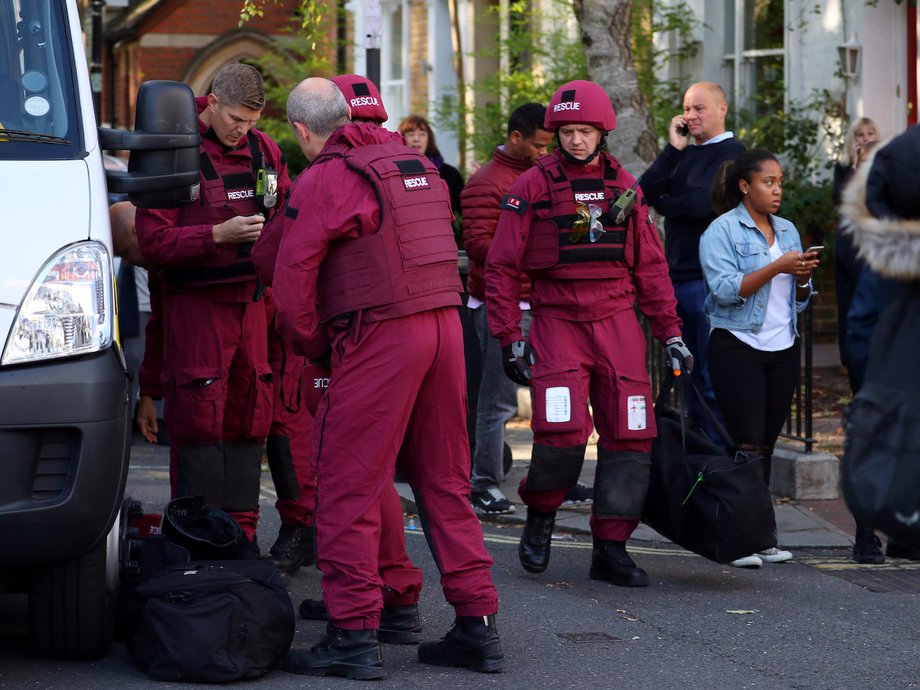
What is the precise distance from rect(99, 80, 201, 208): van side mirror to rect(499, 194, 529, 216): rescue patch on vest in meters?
1.80

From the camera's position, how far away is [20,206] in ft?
15.6

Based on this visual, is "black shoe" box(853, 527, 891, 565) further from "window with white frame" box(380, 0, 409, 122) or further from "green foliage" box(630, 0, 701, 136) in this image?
"window with white frame" box(380, 0, 409, 122)

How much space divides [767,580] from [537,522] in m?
1.05

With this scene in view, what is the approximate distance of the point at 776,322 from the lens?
716cm

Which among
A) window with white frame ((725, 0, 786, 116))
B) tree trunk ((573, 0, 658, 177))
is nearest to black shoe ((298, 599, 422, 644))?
tree trunk ((573, 0, 658, 177))

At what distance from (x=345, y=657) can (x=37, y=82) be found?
2.18 metres

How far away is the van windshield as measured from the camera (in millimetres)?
5105

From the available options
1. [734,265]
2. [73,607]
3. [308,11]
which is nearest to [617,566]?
[734,265]

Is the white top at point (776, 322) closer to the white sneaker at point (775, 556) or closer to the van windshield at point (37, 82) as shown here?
the white sneaker at point (775, 556)

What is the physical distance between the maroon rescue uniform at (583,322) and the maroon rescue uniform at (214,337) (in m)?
1.08

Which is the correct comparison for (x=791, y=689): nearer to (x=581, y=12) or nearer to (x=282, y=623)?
(x=282, y=623)

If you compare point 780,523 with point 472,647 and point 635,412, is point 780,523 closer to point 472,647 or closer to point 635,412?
point 635,412

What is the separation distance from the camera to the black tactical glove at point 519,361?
6566 millimetres

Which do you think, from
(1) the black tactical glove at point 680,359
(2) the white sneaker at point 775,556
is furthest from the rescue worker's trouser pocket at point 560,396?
(2) the white sneaker at point 775,556
